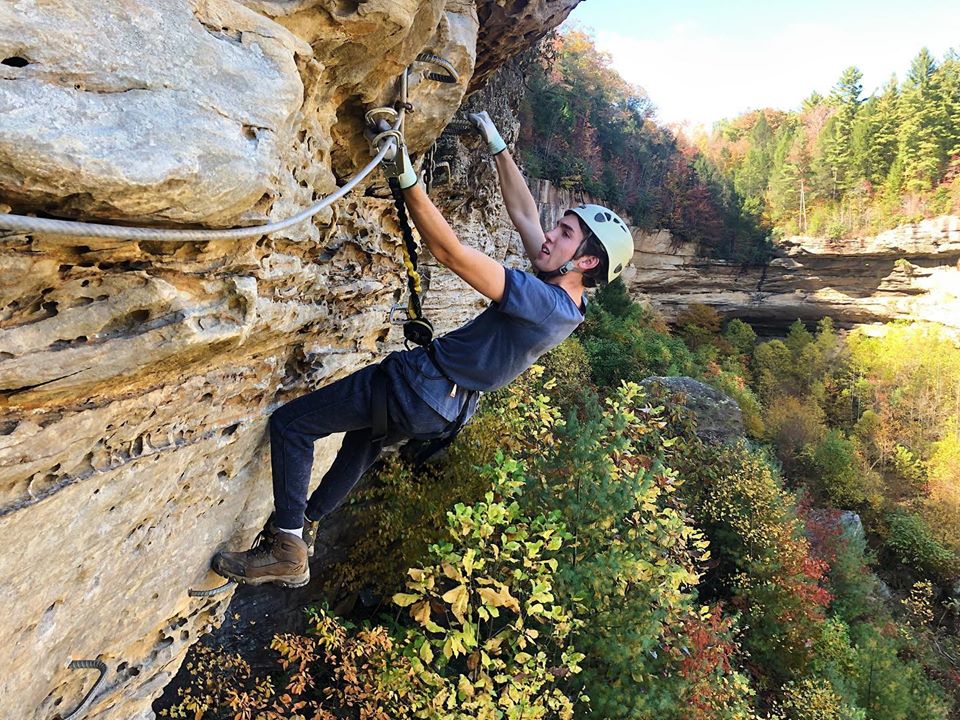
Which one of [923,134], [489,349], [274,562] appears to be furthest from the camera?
[923,134]

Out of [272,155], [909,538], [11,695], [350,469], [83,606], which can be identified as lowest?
[909,538]

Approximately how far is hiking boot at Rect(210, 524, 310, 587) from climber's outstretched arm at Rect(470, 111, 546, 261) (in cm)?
200

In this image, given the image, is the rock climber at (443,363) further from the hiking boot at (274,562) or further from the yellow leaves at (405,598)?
the yellow leaves at (405,598)

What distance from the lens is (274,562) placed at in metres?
2.95

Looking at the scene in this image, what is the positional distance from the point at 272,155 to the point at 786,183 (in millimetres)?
28326

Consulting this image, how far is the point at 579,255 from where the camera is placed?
2682mm

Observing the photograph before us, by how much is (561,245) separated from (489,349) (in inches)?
24.5

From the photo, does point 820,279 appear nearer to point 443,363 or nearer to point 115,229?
point 443,363

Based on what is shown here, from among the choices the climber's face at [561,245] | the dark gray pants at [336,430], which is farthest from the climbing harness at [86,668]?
the climber's face at [561,245]

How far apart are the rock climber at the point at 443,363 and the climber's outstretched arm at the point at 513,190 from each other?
12 centimetres

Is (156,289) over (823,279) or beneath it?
over

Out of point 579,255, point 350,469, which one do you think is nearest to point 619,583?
point 350,469

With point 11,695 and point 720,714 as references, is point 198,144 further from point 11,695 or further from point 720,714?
point 720,714

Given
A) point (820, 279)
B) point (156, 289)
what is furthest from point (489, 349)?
point (820, 279)
